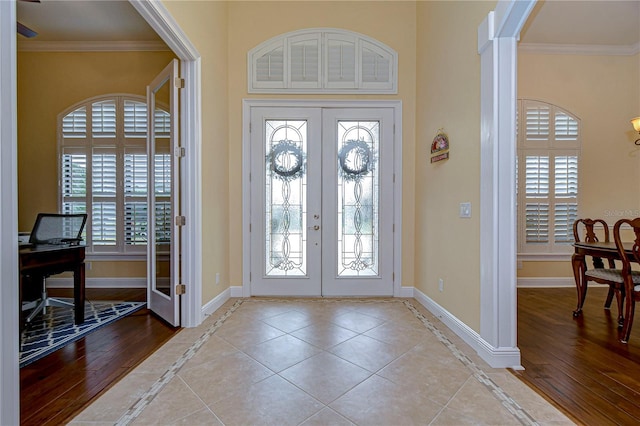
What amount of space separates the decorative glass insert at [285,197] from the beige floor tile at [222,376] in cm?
175

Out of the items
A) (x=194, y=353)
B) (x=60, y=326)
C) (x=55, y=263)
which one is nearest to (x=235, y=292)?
(x=194, y=353)

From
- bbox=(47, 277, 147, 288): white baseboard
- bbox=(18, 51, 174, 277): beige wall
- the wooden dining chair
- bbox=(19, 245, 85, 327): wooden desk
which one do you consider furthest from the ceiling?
bbox=(47, 277, 147, 288): white baseboard

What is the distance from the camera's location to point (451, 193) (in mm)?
2961

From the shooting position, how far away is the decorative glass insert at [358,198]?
13.1 ft

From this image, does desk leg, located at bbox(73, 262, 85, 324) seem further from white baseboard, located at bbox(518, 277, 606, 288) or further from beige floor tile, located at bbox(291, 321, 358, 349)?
white baseboard, located at bbox(518, 277, 606, 288)

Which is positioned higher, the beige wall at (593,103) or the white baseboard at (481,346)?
the beige wall at (593,103)

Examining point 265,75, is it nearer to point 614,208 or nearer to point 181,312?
point 181,312

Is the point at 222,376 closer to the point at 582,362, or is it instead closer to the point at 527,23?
the point at 582,362

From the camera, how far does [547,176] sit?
4.55m

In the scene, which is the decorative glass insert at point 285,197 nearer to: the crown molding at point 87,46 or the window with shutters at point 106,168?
the window with shutters at point 106,168

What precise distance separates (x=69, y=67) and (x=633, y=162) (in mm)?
8610

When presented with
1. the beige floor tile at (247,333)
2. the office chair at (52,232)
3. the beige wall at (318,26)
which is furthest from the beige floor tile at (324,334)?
the office chair at (52,232)

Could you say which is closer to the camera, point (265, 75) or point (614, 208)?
point (265, 75)

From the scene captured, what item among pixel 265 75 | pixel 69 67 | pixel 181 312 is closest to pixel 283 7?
pixel 265 75
